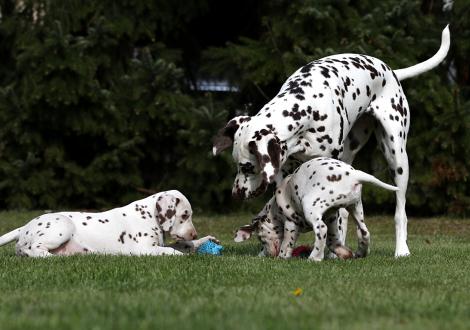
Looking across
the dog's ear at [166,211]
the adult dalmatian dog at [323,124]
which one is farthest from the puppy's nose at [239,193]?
the dog's ear at [166,211]

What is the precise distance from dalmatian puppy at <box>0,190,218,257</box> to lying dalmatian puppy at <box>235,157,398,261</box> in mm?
725

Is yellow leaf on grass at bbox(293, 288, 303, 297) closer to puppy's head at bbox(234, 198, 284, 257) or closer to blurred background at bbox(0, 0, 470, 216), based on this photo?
puppy's head at bbox(234, 198, 284, 257)

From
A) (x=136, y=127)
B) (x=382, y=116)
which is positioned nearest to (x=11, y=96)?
(x=136, y=127)

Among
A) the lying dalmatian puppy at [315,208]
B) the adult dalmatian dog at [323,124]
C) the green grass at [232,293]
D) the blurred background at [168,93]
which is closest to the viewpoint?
the green grass at [232,293]

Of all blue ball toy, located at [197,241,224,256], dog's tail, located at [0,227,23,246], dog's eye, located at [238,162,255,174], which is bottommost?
blue ball toy, located at [197,241,224,256]

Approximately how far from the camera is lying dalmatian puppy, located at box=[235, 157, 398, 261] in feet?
26.3

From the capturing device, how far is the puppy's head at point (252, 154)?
26.6 ft

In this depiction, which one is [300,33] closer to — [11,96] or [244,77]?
[244,77]

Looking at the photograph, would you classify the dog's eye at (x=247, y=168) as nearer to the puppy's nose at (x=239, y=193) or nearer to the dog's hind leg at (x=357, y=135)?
the puppy's nose at (x=239, y=193)

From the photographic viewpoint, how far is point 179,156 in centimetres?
1739

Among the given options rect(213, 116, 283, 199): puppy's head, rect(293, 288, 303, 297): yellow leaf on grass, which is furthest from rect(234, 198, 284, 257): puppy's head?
rect(293, 288, 303, 297): yellow leaf on grass

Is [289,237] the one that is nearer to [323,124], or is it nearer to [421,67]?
[323,124]

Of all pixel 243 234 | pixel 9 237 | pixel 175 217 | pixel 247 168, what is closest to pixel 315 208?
pixel 247 168

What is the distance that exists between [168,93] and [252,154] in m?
8.33
